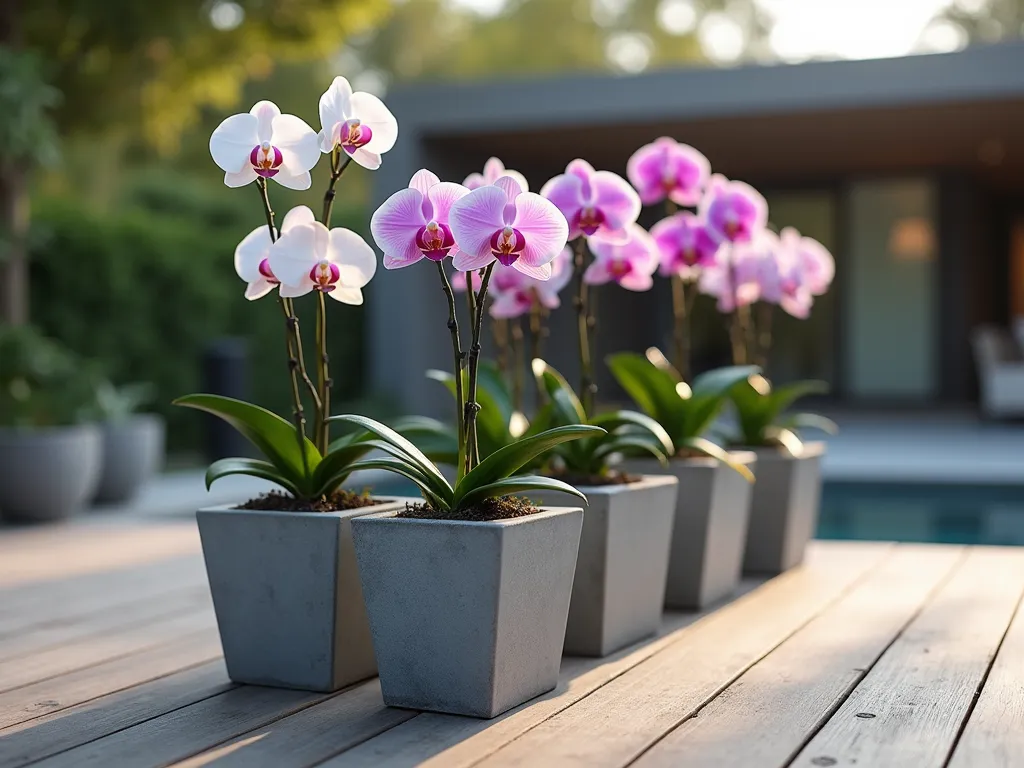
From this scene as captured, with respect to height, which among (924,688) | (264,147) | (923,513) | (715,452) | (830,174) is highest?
(830,174)

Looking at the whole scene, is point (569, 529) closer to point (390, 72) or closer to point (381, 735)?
point (381, 735)

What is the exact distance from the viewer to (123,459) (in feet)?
20.8

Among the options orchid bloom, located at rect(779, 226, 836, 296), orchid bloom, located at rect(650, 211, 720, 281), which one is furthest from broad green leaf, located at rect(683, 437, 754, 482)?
orchid bloom, located at rect(779, 226, 836, 296)

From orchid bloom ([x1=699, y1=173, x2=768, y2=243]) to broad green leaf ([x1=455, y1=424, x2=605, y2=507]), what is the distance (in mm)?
1329

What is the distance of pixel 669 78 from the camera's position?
31.7 ft

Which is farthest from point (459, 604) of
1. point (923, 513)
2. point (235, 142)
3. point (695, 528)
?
point (923, 513)

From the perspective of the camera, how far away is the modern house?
938 cm

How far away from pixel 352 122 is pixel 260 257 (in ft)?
1.14

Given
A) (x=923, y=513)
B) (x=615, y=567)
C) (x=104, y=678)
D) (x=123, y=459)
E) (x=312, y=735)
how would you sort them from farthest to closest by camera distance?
(x=923, y=513) < (x=123, y=459) < (x=615, y=567) < (x=104, y=678) < (x=312, y=735)

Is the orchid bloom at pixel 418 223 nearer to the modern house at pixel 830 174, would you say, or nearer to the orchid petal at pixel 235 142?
the orchid petal at pixel 235 142

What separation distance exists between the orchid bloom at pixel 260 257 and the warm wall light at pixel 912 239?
1045 cm

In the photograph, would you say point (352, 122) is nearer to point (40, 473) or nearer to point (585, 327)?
point (585, 327)

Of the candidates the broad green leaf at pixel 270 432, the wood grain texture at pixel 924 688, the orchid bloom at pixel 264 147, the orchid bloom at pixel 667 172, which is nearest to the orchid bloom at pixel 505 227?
the orchid bloom at pixel 264 147

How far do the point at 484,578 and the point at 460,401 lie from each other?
1.41 feet
